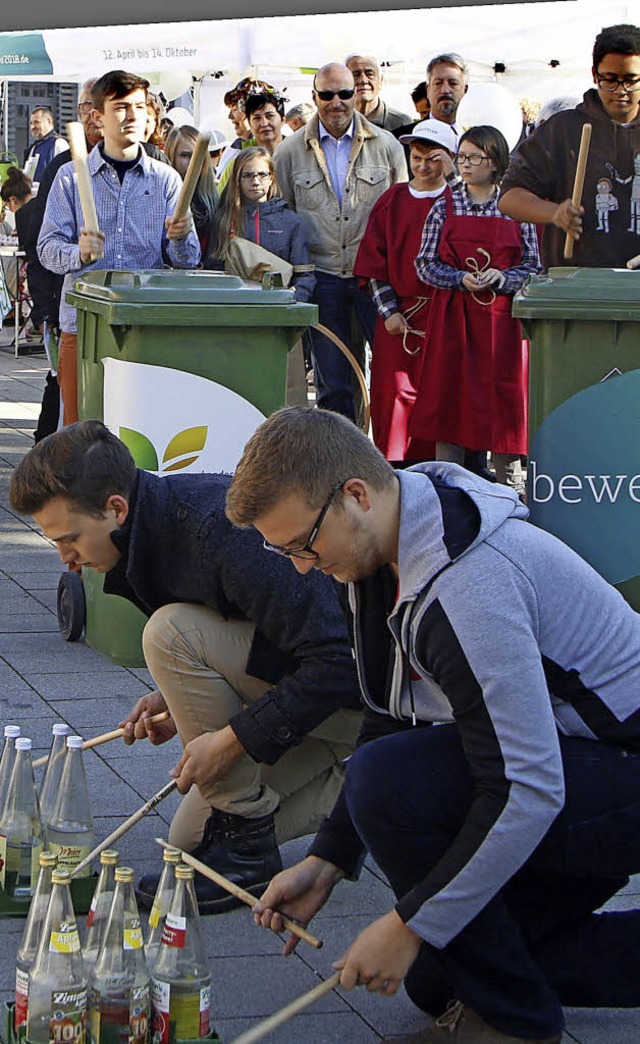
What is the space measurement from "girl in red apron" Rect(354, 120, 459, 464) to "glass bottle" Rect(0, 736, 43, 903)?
3.91m

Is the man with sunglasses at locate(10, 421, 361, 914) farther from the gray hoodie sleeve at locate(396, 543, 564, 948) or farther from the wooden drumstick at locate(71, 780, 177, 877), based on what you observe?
the gray hoodie sleeve at locate(396, 543, 564, 948)

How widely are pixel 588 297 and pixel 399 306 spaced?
2127 millimetres

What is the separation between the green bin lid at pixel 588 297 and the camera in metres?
4.91

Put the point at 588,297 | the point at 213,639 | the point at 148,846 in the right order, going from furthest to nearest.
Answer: the point at 588,297 → the point at 148,846 → the point at 213,639

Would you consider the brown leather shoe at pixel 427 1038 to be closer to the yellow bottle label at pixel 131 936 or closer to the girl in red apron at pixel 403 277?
the yellow bottle label at pixel 131 936

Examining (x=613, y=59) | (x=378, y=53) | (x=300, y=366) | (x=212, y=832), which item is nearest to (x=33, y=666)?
(x=212, y=832)

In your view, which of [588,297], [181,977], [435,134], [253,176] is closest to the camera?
[181,977]

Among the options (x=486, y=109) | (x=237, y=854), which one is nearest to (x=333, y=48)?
(x=486, y=109)

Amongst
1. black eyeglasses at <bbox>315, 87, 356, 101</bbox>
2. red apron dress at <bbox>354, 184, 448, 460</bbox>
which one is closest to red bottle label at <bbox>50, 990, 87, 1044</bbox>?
red apron dress at <bbox>354, 184, 448, 460</bbox>

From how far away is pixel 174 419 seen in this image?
190 inches

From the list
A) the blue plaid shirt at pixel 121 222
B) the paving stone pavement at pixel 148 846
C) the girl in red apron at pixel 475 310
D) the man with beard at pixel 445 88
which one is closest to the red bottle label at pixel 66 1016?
the paving stone pavement at pixel 148 846

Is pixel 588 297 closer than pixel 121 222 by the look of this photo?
Yes

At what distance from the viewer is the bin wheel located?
5.25 metres

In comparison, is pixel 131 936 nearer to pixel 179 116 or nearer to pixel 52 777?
pixel 52 777
